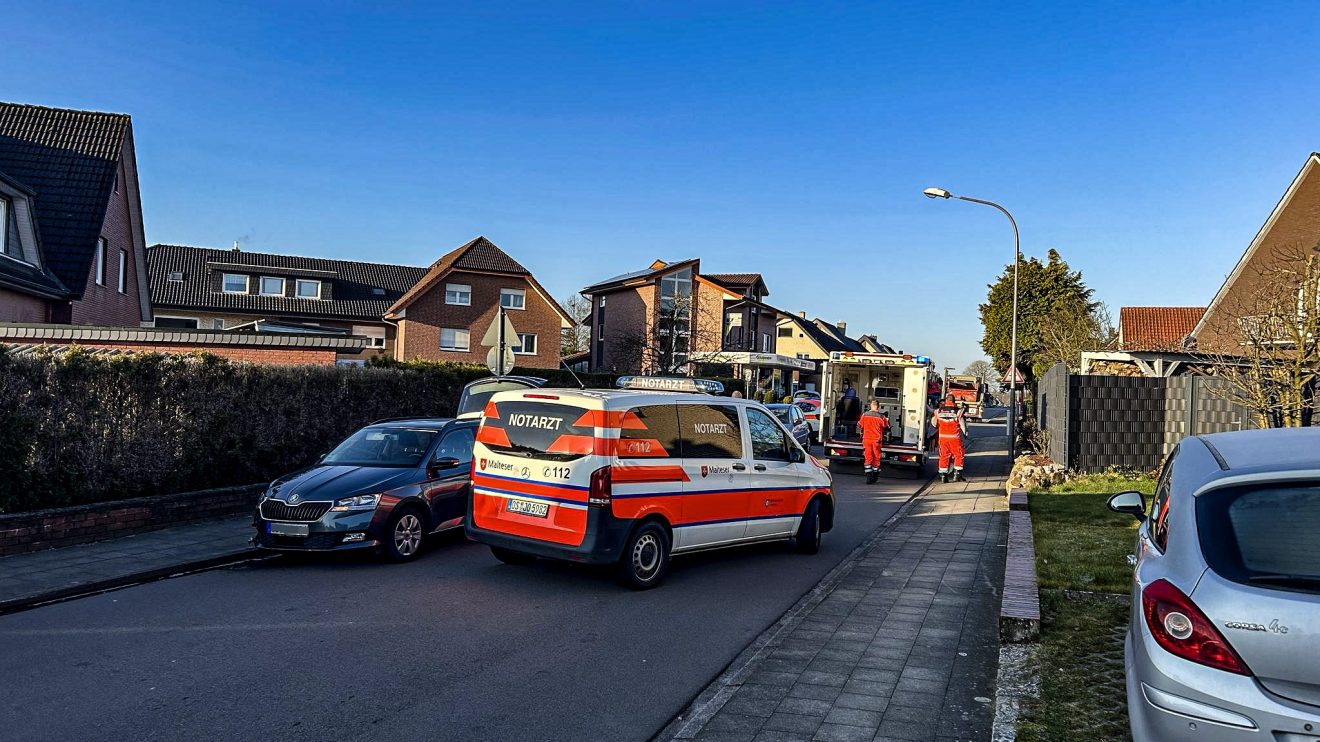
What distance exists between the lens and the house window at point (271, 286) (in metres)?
54.0

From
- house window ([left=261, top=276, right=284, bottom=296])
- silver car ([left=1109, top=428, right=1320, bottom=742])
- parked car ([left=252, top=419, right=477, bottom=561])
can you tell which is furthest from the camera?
house window ([left=261, top=276, right=284, bottom=296])

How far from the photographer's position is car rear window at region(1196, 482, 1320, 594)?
336cm

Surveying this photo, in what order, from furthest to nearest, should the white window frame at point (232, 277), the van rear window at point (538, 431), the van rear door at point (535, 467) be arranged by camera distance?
1. the white window frame at point (232, 277)
2. the van rear window at point (538, 431)
3. the van rear door at point (535, 467)

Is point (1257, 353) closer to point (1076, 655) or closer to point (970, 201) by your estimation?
point (1076, 655)

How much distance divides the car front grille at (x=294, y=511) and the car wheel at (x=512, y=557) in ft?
5.78

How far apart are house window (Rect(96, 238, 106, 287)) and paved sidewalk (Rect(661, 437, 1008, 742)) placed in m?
23.2

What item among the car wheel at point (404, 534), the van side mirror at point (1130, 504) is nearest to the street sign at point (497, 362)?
the car wheel at point (404, 534)

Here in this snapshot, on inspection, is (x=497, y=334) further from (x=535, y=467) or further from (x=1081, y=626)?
(x=1081, y=626)

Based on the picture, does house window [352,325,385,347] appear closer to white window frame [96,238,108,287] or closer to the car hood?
white window frame [96,238,108,287]

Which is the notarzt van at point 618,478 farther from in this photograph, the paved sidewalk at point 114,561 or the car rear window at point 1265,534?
the car rear window at point 1265,534

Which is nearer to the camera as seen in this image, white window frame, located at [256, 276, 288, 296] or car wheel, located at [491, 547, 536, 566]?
car wheel, located at [491, 547, 536, 566]

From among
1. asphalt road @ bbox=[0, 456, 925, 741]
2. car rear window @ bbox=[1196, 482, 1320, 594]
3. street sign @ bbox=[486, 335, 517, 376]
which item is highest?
street sign @ bbox=[486, 335, 517, 376]

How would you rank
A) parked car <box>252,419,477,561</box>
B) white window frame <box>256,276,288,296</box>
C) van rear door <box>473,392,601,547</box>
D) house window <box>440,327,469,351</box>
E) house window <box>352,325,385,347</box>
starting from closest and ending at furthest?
van rear door <box>473,392,601,547</box> → parked car <box>252,419,477,561</box> → house window <box>440,327,469,351</box> → white window frame <box>256,276,288,296</box> → house window <box>352,325,385,347</box>

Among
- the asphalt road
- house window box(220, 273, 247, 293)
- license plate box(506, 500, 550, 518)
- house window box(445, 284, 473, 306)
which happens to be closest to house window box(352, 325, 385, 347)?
house window box(220, 273, 247, 293)
